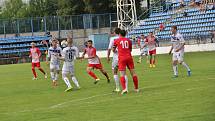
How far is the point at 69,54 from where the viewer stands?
71.3ft

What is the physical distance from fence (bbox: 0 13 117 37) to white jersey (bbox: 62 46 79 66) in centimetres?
5020

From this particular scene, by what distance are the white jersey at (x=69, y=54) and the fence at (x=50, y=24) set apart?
50203 mm

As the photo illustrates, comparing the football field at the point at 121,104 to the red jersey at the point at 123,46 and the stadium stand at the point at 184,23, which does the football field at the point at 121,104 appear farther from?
the stadium stand at the point at 184,23

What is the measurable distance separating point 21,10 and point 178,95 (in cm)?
9443

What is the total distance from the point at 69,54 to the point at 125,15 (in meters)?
48.8

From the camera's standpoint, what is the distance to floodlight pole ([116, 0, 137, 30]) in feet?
219

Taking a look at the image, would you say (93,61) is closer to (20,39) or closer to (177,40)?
(177,40)

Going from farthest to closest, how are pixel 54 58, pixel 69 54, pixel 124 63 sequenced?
pixel 54 58
pixel 69 54
pixel 124 63

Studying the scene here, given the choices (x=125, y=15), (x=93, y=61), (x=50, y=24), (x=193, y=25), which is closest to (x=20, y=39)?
(x=50, y=24)

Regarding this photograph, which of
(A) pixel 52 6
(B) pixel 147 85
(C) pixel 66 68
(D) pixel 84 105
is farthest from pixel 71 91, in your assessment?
(A) pixel 52 6

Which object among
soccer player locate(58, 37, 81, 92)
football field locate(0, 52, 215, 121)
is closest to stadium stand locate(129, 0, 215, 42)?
soccer player locate(58, 37, 81, 92)

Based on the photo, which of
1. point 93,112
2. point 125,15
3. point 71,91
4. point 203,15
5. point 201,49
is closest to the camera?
point 93,112

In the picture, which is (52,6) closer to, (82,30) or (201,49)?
(82,30)

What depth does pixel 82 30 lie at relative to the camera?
7238 cm
